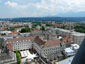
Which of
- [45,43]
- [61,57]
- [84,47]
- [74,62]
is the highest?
[84,47]

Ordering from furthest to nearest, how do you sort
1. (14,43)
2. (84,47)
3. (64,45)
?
(14,43), (64,45), (84,47)

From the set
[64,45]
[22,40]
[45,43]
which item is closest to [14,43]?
[22,40]

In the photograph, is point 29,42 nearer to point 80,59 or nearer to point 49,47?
point 49,47

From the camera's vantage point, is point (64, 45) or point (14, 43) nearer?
point (64, 45)

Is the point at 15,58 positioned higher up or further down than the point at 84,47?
further down

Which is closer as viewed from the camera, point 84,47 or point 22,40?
point 84,47

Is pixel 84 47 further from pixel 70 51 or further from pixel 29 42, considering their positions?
pixel 29 42

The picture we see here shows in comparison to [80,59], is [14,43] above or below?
below

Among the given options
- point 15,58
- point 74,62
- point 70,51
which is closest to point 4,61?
point 15,58

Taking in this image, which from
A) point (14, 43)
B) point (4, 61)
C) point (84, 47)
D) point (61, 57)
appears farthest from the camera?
point (14, 43)
